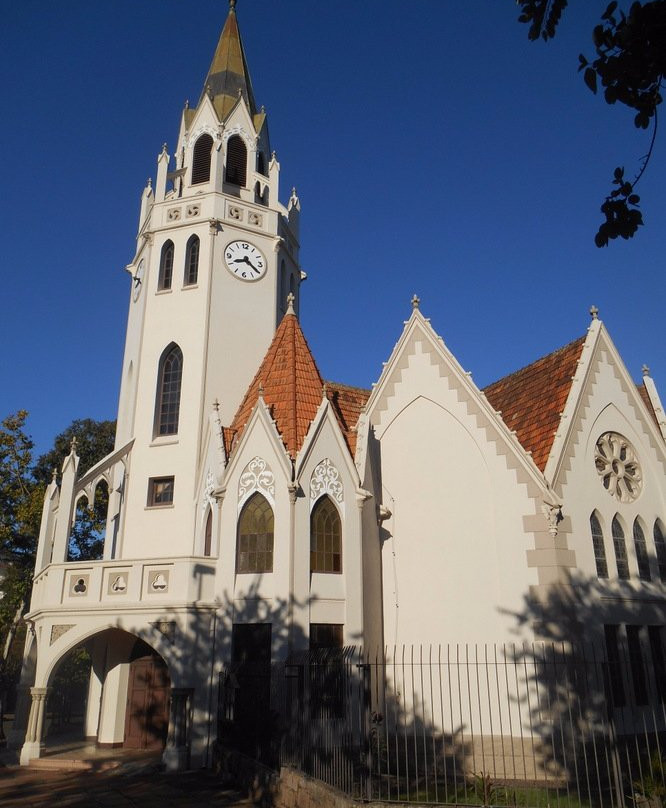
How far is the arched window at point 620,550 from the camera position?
20.1 metres

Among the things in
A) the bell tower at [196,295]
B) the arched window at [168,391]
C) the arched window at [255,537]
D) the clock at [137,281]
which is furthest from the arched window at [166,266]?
the arched window at [255,537]

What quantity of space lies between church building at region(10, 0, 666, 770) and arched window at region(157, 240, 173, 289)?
10 cm

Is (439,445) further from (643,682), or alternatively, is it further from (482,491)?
(643,682)

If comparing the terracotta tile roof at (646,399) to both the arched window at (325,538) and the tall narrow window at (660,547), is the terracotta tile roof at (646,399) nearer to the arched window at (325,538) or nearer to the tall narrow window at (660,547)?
the tall narrow window at (660,547)

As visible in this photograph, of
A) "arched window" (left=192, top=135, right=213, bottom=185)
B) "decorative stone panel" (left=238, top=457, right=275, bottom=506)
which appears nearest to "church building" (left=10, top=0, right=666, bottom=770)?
Answer: "decorative stone panel" (left=238, top=457, right=275, bottom=506)

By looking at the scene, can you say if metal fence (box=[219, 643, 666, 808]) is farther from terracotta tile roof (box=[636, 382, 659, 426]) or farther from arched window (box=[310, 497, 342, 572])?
terracotta tile roof (box=[636, 382, 659, 426])

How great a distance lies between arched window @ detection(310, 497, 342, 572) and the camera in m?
18.9

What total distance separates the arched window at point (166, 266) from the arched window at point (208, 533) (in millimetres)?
9305

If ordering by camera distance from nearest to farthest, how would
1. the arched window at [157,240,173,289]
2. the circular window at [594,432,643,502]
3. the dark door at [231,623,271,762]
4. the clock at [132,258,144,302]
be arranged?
1. the dark door at [231,623,271,762]
2. the circular window at [594,432,643,502]
3. the arched window at [157,240,173,289]
4. the clock at [132,258,144,302]

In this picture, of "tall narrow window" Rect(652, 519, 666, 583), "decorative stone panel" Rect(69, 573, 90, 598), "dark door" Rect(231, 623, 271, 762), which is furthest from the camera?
"tall narrow window" Rect(652, 519, 666, 583)

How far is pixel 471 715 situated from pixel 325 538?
222 inches

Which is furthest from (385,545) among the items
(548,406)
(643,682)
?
(643,682)

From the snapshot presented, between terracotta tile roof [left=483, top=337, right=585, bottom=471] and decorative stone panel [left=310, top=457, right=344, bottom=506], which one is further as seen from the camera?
terracotta tile roof [left=483, top=337, right=585, bottom=471]

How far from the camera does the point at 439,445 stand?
21.6 metres
